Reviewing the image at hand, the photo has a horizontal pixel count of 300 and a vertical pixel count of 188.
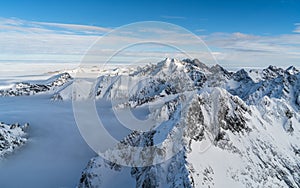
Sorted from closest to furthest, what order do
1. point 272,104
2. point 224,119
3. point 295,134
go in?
point 224,119 < point 295,134 < point 272,104

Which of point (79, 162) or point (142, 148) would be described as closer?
point (142, 148)

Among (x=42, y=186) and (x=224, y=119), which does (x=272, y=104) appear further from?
Answer: (x=42, y=186)

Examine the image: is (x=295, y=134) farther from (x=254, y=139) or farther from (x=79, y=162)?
(x=79, y=162)

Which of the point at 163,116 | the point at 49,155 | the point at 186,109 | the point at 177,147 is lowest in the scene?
the point at 49,155

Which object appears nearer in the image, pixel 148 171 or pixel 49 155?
pixel 148 171

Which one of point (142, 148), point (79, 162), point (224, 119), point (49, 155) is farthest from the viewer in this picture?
point (49, 155)

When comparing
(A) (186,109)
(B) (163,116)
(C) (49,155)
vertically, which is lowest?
(C) (49,155)

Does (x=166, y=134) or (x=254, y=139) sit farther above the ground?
(x=166, y=134)

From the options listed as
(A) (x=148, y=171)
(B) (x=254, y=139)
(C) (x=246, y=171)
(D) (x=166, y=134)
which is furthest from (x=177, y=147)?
(B) (x=254, y=139)

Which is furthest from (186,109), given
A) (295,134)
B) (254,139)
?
(295,134)
